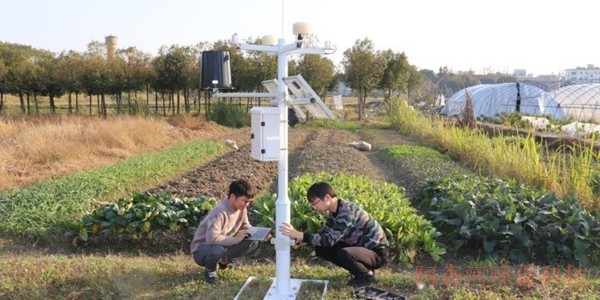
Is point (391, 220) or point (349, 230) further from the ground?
point (349, 230)

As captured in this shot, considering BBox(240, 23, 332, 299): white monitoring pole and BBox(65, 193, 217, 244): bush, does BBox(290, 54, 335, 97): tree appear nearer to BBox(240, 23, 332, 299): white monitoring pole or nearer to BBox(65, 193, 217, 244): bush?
BBox(65, 193, 217, 244): bush

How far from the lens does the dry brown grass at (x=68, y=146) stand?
374 inches

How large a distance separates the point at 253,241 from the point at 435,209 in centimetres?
309

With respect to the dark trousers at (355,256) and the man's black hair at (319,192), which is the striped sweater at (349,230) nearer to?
the dark trousers at (355,256)

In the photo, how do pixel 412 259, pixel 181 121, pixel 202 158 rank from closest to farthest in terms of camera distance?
pixel 412 259 < pixel 202 158 < pixel 181 121

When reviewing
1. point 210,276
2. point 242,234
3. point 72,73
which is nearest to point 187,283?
point 210,276

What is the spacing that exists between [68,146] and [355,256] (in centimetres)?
912

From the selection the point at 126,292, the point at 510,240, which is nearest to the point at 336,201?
the point at 126,292

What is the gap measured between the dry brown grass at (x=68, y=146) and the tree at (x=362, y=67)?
44.9 feet

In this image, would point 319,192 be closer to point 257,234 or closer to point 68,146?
point 257,234

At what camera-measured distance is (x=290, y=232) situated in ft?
12.4

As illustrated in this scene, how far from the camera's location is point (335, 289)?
13.9ft

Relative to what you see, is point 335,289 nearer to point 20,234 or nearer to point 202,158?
point 20,234

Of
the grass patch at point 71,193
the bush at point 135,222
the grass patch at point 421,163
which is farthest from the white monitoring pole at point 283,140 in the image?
the grass patch at point 421,163
